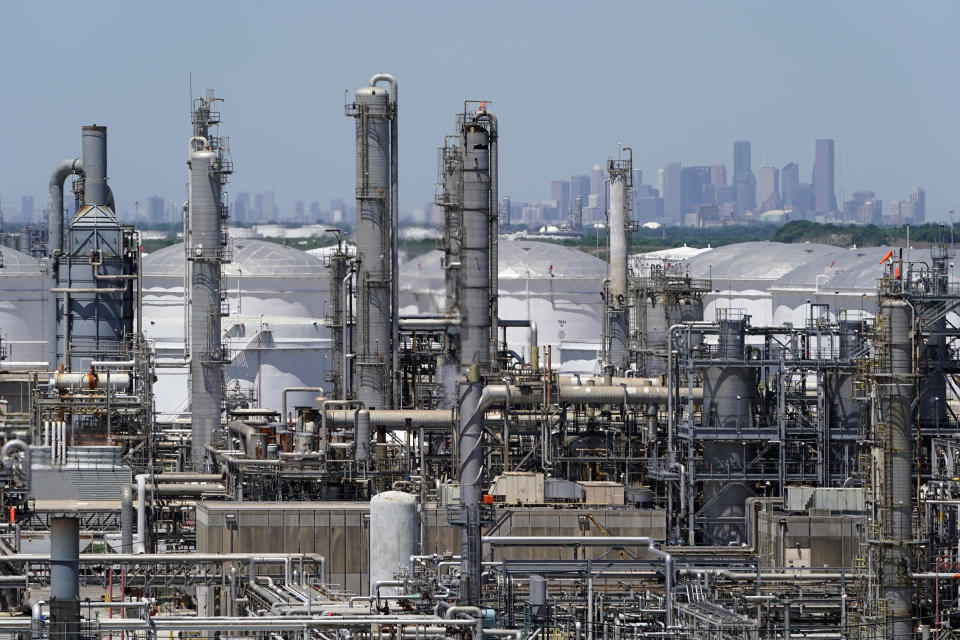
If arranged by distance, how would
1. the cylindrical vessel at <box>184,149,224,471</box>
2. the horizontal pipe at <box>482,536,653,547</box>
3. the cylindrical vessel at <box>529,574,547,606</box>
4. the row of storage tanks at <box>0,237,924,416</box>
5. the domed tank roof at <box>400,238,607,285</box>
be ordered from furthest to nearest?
1. the domed tank roof at <box>400,238,607,285</box>
2. the row of storage tanks at <box>0,237,924,416</box>
3. the cylindrical vessel at <box>184,149,224,471</box>
4. the horizontal pipe at <box>482,536,653,547</box>
5. the cylindrical vessel at <box>529,574,547,606</box>

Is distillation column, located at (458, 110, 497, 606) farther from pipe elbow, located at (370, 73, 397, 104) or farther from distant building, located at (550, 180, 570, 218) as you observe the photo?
distant building, located at (550, 180, 570, 218)

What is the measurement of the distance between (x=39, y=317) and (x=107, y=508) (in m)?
29.6

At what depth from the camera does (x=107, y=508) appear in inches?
1547

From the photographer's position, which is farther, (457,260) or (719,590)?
(457,260)

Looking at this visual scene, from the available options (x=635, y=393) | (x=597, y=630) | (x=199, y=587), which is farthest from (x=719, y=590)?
(x=635, y=393)

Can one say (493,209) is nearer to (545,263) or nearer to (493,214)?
(493,214)

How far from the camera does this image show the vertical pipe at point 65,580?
909 inches

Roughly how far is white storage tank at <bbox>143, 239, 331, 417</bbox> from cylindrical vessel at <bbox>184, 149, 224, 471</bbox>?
6.02 meters

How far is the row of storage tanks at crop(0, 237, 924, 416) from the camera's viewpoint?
5884 centimetres

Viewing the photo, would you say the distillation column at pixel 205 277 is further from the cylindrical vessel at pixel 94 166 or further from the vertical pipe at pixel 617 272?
the vertical pipe at pixel 617 272

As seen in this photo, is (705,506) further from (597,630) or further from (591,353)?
(591,353)

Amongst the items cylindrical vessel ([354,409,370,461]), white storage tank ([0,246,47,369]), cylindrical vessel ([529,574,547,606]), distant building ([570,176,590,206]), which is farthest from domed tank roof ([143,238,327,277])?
distant building ([570,176,590,206])

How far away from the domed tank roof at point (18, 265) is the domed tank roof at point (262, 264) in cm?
408

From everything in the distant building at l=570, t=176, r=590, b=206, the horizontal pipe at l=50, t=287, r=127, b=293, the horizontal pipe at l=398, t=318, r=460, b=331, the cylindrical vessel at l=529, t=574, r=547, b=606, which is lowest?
the cylindrical vessel at l=529, t=574, r=547, b=606
